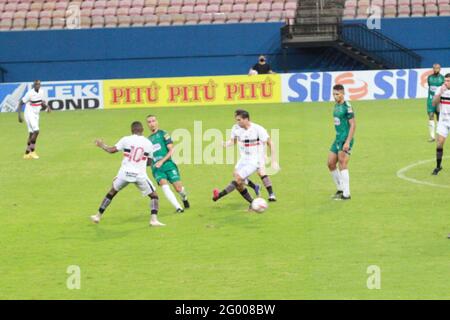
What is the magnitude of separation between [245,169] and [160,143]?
5.55 ft

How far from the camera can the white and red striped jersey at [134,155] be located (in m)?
16.8

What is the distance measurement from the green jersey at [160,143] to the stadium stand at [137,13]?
85.9ft

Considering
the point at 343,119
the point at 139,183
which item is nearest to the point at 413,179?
the point at 343,119

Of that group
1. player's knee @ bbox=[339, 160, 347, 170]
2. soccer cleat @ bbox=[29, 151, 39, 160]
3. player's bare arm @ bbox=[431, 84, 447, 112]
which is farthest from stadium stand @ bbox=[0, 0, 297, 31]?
player's knee @ bbox=[339, 160, 347, 170]

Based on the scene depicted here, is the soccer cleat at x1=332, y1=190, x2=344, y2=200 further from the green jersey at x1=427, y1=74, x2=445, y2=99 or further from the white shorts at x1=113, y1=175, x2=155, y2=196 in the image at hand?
the green jersey at x1=427, y1=74, x2=445, y2=99

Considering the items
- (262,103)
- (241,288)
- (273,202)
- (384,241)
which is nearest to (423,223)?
(384,241)

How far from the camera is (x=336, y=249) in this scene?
14875 millimetres

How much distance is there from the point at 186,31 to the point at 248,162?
1028 inches

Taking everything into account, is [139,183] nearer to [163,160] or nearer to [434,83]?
[163,160]

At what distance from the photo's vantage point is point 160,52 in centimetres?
4391

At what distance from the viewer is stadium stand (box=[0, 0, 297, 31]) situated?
44.4m

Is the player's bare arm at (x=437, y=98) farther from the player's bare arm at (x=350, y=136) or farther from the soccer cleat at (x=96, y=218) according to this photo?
the soccer cleat at (x=96, y=218)

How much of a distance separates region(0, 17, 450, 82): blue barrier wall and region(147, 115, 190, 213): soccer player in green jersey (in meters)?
25.3
